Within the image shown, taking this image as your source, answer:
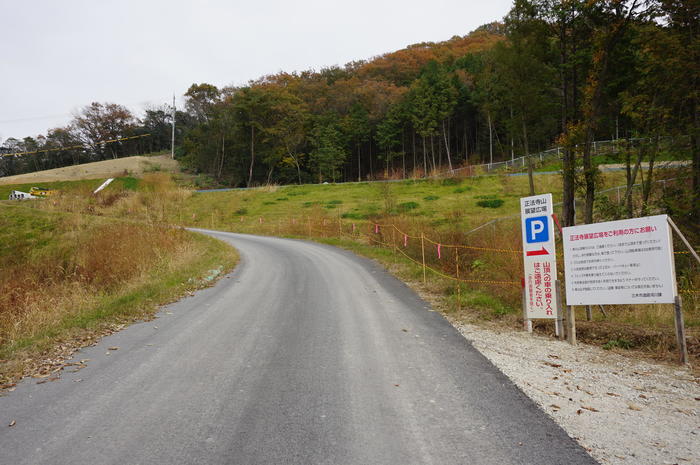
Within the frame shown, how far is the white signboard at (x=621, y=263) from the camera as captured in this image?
196 inches

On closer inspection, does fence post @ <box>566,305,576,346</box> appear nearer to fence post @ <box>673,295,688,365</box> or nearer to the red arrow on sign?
the red arrow on sign

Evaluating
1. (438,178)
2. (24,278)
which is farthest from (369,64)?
(24,278)

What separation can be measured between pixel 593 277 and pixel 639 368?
1.32 meters

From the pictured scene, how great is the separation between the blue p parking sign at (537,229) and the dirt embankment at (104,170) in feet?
204

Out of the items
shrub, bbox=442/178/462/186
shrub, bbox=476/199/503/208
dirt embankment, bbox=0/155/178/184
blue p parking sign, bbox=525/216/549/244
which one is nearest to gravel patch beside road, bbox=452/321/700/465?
blue p parking sign, bbox=525/216/549/244

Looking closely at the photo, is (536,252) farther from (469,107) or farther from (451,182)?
(469,107)

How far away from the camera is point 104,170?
214 feet

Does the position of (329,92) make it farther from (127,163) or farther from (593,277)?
(593,277)

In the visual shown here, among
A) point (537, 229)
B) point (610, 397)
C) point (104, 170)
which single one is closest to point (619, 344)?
point (537, 229)

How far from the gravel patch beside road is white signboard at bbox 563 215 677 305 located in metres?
0.83

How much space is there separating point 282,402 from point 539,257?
4832mm

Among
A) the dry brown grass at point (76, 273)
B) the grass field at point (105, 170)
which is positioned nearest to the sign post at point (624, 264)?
the dry brown grass at point (76, 273)

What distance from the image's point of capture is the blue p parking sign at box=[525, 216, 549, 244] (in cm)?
646

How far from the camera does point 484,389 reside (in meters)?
4.30
